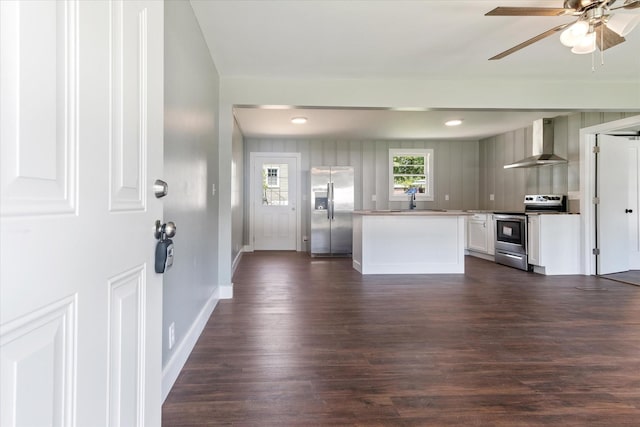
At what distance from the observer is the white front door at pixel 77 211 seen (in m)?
0.52

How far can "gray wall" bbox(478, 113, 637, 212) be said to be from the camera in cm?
519

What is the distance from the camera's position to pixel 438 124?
241 inches

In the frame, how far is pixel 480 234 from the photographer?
6.57 metres

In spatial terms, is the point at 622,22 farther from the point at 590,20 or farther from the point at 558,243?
the point at 558,243

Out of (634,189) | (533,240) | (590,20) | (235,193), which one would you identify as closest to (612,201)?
(634,189)

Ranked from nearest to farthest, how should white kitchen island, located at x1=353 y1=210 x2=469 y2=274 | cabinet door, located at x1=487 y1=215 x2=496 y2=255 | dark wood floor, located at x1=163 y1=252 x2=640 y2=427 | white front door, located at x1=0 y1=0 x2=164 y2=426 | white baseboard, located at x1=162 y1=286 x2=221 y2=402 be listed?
1. white front door, located at x1=0 y1=0 x2=164 y2=426
2. dark wood floor, located at x1=163 y1=252 x2=640 y2=427
3. white baseboard, located at x1=162 y1=286 x2=221 y2=402
4. white kitchen island, located at x1=353 y1=210 x2=469 y2=274
5. cabinet door, located at x1=487 y1=215 x2=496 y2=255

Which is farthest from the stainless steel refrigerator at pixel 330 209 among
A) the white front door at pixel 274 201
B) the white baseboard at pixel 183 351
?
the white baseboard at pixel 183 351

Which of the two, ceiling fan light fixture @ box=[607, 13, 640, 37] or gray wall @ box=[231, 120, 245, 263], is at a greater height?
ceiling fan light fixture @ box=[607, 13, 640, 37]

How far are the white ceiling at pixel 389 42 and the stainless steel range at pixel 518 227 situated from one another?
203 centimetres

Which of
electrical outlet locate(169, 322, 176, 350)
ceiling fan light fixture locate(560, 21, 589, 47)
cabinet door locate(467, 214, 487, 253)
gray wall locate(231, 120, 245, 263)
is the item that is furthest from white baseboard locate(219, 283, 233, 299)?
cabinet door locate(467, 214, 487, 253)

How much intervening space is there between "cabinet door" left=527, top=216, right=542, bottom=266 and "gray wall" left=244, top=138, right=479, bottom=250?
2628mm

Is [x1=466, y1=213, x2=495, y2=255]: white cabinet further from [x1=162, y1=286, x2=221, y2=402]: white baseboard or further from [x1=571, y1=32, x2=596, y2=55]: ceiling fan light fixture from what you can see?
[x1=162, y1=286, x2=221, y2=402]: white baseboard

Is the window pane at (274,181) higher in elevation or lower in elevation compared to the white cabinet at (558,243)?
higher

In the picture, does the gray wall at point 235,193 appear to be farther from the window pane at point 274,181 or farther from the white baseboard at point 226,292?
the white baseboard at point 226,292
